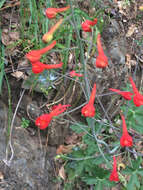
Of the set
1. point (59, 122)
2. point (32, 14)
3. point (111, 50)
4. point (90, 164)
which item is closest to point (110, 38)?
point (111, 50)

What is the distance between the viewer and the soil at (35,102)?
2713 millimetres

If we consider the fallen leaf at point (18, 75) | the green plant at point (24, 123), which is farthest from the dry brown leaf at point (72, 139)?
the fallen leaf at point (18, 75)

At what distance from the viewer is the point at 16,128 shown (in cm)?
293

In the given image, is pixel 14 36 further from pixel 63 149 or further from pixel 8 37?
pixel 63 149

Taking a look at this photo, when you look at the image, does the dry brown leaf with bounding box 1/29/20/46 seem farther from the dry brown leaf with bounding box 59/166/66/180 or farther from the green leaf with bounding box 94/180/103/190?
the green leaf with bounding box 94/180/103/190

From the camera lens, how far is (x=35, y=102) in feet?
10.3

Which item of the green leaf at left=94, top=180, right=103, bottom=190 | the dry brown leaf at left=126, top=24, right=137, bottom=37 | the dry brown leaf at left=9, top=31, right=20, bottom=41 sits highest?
the dry brown leaf at left=9, top=31, right=20, bottom=41

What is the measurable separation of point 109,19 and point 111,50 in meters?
0.56

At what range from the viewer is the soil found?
2.71 metres

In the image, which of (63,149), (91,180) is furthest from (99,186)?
(63,149)

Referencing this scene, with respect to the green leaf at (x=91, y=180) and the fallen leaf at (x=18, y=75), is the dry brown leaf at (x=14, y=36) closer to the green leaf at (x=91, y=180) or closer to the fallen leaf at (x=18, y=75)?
the fallen leaf at (x=18, y=75)

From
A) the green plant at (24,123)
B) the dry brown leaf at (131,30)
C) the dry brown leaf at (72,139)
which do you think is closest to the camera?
the green plant at (24,123)

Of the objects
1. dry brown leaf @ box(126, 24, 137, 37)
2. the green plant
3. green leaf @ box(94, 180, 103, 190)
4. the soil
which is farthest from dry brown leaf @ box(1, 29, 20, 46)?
green leaf @ box(94, 180, 103, 190)

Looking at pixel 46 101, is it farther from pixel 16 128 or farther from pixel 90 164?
pixel 90 164
